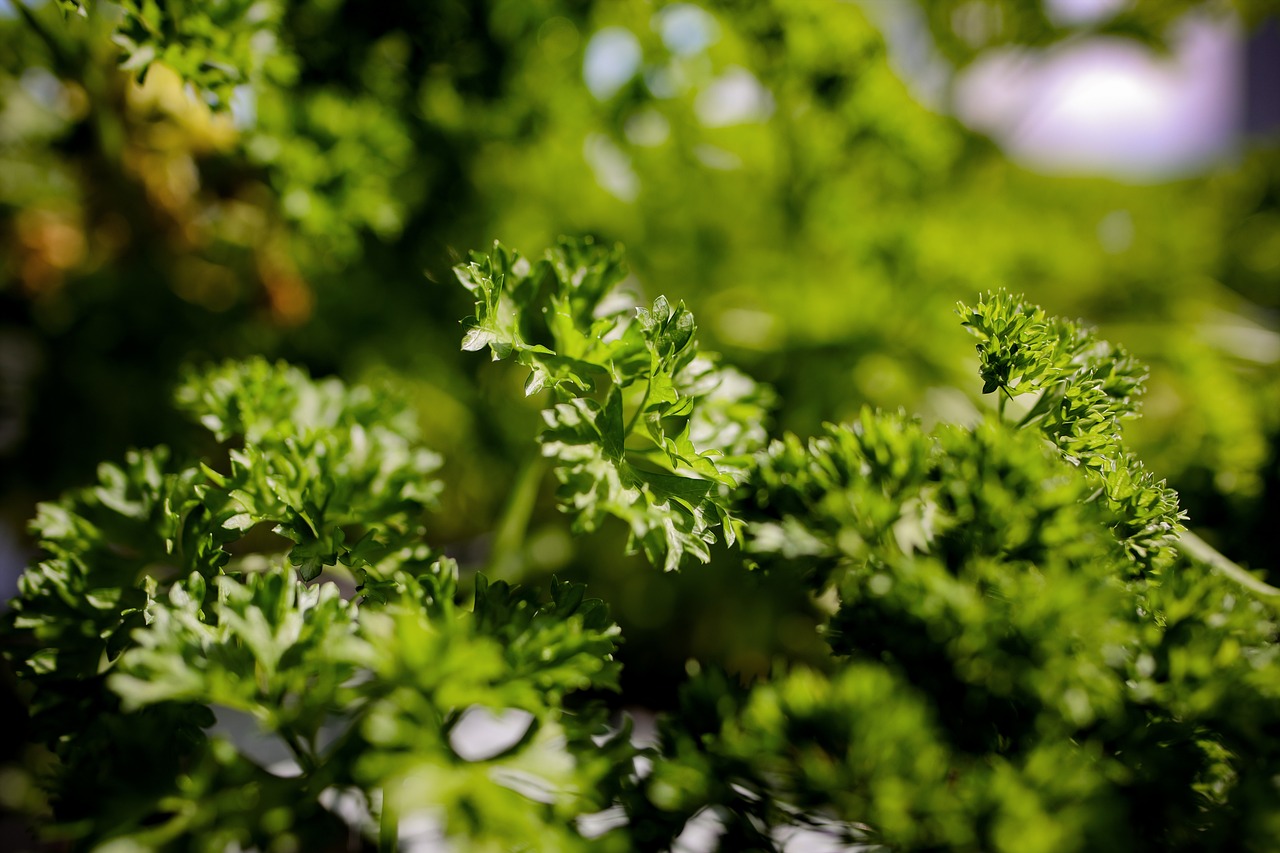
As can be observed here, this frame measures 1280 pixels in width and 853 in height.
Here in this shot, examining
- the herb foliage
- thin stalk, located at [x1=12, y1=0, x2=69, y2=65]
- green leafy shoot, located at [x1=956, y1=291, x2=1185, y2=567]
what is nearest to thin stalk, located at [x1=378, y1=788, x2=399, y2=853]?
the herb foliage

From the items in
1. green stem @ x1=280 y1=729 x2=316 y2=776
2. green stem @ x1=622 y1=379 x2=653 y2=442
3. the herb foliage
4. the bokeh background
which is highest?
the bokeh background

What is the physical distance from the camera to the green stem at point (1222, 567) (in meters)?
0.47

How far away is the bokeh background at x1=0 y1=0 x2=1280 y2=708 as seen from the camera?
746mm

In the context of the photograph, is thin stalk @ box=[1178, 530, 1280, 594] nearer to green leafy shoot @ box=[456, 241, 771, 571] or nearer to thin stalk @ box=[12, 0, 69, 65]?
green leafy shoot @ box=[456, 241, 771, 571]

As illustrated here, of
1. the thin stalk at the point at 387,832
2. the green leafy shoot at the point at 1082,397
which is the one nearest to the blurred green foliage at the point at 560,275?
the green leafy shoot at the point at 1082,397

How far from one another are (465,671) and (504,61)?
2.29ft

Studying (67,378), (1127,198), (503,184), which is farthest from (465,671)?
(1127,198)

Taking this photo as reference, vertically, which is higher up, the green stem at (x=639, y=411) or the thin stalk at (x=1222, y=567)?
the green stem at (x=639, y=411)

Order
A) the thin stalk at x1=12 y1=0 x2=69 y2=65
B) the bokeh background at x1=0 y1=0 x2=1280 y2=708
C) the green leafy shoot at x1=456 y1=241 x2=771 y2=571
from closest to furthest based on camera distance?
1. the green leafy shoot at x1=456 y1=241 x2=771 y2=571
2. the thin stalk at x1=12 y1=0 x2=69 y2=65
3. the bokeh background at x1=0 y1=0 x2=1280 y2=708

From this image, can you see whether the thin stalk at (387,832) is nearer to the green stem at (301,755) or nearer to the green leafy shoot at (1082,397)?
the green stem at (301,755)

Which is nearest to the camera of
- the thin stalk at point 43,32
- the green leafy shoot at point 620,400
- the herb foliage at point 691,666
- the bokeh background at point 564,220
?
the herb foliage at point 691,666

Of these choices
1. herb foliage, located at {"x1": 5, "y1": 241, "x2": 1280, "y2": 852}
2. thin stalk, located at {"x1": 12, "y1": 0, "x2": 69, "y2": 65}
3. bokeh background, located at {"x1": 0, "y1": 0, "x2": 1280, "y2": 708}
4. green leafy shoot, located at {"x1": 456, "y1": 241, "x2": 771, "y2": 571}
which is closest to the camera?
herb foliage, located at {"x1": 5, "y1": 241, "x2": 1280, "y2": 852}

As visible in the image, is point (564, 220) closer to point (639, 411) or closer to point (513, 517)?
point (513, 517)

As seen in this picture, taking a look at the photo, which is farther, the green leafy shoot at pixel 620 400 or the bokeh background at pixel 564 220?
the bokeh background at pixel 564 220
